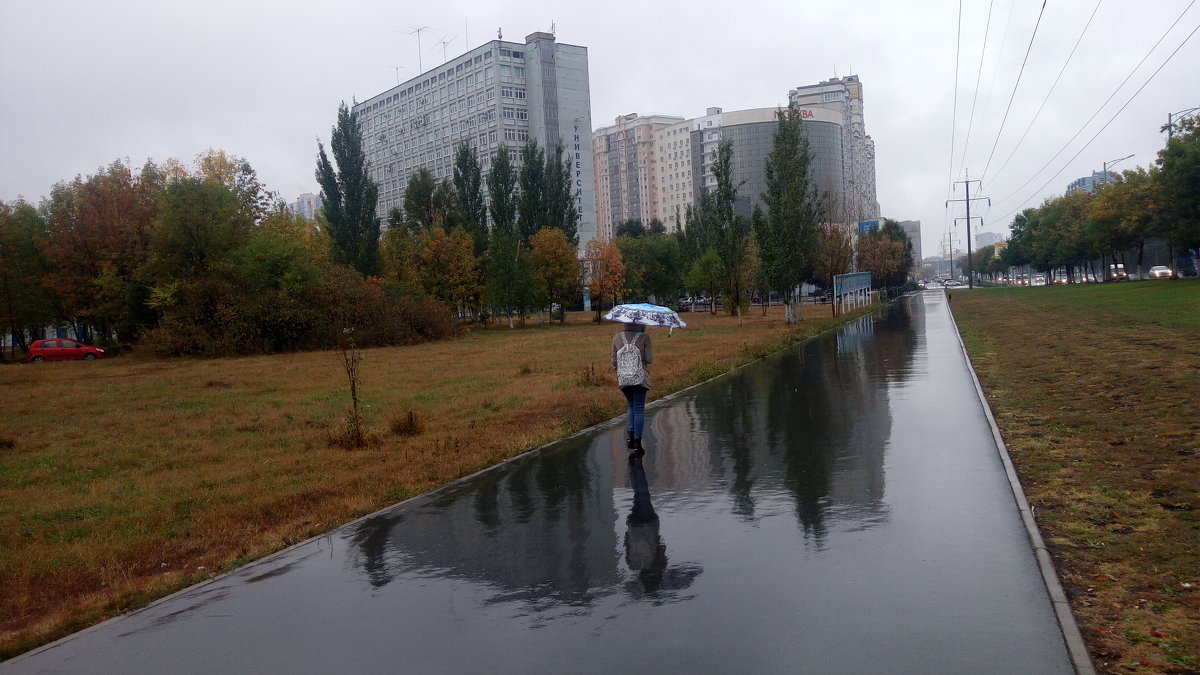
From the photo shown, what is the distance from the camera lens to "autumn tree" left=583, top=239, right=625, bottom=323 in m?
62.9

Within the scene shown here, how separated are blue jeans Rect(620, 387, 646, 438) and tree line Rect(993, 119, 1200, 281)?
1976 inches

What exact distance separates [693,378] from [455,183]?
49438 mm

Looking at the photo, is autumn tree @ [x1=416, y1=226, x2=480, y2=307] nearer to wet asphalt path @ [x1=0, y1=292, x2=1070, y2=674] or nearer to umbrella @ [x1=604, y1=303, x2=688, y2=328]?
umbrella @ [x1=604, y1=303, x2=688, y2=328]

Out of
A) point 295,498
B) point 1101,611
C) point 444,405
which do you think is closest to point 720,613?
point 1101,611

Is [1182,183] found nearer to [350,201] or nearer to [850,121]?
[350,201]

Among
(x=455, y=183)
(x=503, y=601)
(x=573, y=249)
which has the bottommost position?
(x=503, y=601)

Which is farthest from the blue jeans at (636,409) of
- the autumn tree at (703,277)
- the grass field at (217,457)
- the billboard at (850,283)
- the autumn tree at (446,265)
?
the autumn tree at (703,277)

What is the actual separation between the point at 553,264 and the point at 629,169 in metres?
105

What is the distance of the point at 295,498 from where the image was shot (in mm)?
9219

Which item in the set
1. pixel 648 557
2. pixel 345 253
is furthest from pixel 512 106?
pixel 648 557

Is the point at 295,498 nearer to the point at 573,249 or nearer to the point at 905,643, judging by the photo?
the point at 905,643

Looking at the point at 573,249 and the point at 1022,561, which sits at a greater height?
the point at 573,249

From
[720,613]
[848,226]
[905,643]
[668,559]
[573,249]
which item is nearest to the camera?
[905,643]

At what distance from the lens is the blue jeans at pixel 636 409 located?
34.0 ft
